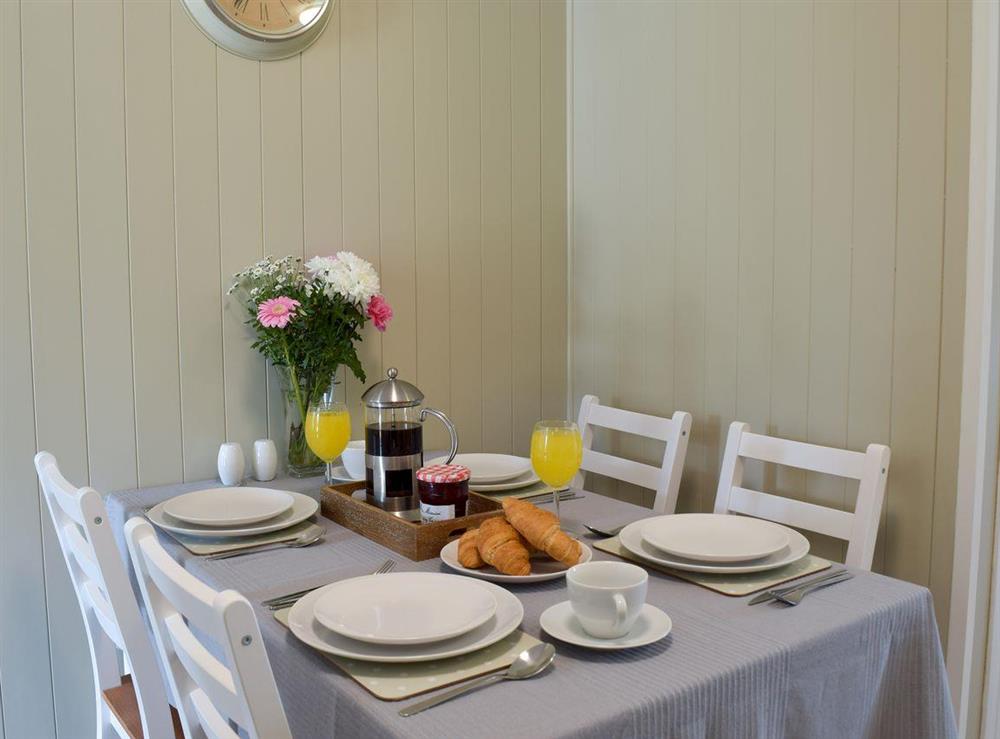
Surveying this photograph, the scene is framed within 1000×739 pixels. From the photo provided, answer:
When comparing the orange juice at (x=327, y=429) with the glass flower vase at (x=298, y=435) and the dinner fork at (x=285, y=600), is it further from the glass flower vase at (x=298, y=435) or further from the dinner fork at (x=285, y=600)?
the dinner fork at (x=285, y=600)

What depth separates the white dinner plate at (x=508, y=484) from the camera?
171 centimetres

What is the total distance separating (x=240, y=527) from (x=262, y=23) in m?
1.17

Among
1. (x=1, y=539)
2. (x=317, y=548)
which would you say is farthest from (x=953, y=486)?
(x=1, y=539)

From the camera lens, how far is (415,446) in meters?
1.53

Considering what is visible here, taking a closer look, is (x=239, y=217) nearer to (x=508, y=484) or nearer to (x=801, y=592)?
(x=508, y=484)

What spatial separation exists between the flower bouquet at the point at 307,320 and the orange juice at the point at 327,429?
0.25 meters

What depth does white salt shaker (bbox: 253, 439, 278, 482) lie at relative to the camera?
6.07ft

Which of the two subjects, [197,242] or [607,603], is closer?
[607,603]

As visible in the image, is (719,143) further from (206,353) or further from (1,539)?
(1,539)

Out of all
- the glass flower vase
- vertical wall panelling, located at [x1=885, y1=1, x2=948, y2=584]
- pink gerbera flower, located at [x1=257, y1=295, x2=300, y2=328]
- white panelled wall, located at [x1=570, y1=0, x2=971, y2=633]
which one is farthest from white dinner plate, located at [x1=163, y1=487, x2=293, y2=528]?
vertical wall panelling, located at [x1=885, y1=1, x2=948, y2=584]

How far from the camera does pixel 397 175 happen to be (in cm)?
218

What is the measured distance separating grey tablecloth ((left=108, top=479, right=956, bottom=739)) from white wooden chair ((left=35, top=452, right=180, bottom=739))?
14 centimetres

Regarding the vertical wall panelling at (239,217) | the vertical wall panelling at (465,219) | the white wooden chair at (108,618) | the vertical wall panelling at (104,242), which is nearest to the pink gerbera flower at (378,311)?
the vertical wall panelling at (239,217)

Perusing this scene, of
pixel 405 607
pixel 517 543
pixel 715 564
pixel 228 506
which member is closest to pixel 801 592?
pixel 715 564
